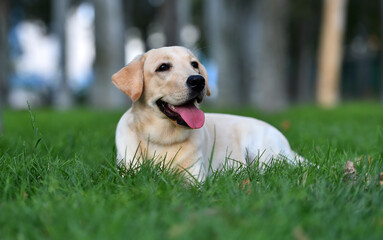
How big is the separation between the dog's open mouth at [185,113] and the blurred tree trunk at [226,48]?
14250mm

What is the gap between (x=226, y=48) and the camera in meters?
17.7

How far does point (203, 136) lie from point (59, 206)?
1638 mm

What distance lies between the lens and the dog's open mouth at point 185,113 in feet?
10.4

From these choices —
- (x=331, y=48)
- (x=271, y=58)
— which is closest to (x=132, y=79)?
(x=271, y=58)

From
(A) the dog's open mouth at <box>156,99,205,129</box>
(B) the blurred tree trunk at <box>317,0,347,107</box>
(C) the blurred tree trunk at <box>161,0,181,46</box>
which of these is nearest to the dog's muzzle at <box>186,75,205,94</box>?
(A) the dog's open mouth at <box>156,99,205,129</box>

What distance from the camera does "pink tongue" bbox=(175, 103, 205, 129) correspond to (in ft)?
10.4

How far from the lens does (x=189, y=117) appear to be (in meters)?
3.18

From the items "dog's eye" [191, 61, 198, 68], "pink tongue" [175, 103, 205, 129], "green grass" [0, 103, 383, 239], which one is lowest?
"green grass" [0, 103, 383, 239]

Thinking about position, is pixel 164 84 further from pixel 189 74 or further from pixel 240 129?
pixel 240 129

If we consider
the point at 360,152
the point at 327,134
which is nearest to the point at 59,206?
the point at 360,152

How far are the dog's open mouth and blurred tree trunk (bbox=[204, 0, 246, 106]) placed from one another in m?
14.3

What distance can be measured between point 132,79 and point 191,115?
0.59 metres

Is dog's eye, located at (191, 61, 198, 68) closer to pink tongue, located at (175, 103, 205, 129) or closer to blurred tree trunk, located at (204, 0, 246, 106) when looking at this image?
pink tongue, located at (175, 103, 205, 129)

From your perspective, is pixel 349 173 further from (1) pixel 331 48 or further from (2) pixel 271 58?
(1) pixel 331 48
